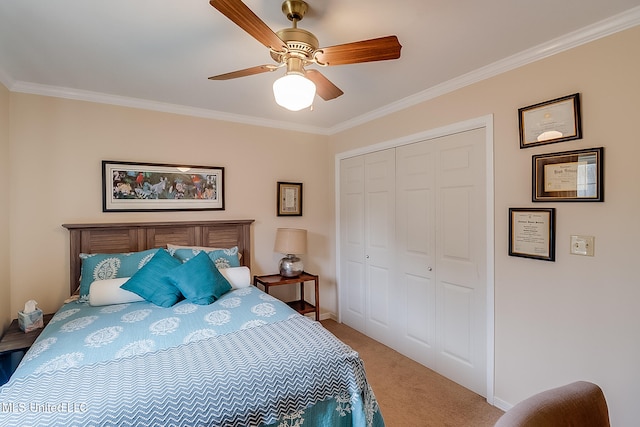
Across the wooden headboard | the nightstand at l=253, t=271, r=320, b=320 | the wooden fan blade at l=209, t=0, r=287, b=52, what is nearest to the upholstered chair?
the wooden fan blade at l=209, t=0, r=287, b=52

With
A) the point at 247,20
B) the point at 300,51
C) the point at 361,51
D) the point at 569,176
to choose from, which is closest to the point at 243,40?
the point at 300,51

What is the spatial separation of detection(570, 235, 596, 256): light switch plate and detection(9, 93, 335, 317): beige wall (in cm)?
265

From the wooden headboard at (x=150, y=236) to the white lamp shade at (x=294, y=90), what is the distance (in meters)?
2.00

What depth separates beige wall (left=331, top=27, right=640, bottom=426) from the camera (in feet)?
5.40

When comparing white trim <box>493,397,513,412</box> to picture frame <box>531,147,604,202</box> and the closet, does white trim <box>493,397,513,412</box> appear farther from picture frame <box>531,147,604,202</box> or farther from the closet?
picture frame <box>531,147,604,202</box>

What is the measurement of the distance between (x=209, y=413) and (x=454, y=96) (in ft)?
8.65

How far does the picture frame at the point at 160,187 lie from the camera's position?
2758mm

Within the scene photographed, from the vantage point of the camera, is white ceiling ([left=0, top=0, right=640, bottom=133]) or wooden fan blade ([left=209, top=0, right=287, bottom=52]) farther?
white ceiling ([left=0, top=0, right=640, bottom=133])

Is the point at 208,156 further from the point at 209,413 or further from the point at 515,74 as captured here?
the point at 515,74

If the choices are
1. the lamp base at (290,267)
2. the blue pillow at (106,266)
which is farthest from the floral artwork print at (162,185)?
the lamp base at (290,267)

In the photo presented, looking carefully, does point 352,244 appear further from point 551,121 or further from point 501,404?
point 551,121

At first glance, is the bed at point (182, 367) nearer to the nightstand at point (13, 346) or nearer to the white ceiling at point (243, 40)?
the nightstand at point (13, 346)

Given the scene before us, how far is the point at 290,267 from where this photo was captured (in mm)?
3348

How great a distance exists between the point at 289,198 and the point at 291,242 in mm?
634
